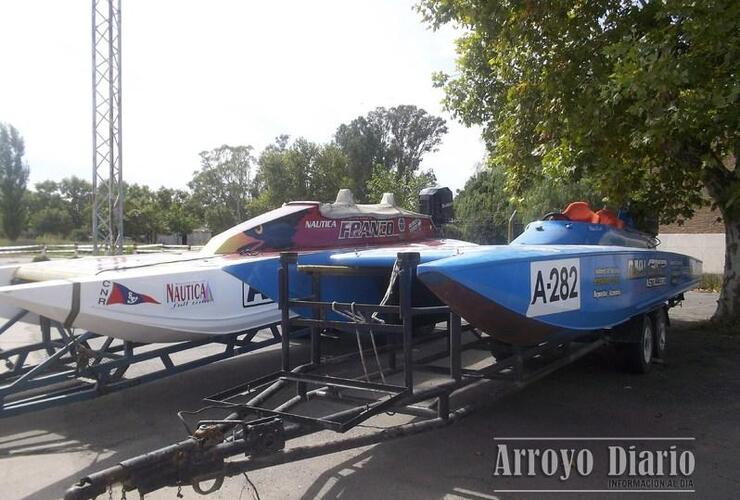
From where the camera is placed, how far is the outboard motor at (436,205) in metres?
11.6

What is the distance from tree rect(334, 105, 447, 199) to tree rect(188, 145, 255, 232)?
29.2 feet

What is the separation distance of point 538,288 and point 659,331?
3819mm

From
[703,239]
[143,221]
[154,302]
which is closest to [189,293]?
[154,302]

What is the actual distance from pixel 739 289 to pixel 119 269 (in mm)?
9246

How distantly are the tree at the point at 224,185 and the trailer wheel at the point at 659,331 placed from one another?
45406mm

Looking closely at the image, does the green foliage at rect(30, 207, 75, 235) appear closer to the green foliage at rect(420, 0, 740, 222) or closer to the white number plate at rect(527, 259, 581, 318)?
the green foliage at rect(420, 0, 740, 222)

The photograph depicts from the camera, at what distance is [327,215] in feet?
29.3

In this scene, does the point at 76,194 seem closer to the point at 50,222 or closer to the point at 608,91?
the point at 50,222

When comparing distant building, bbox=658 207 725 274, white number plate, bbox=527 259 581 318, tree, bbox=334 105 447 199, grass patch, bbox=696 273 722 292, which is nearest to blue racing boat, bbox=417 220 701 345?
white number plate, bbox=527 259 581 318

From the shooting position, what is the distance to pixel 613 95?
7930 millimetres

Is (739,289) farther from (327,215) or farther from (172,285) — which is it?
(172,285)

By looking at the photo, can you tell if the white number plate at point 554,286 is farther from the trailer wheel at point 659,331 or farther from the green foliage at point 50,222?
the green foliage at point 50,222

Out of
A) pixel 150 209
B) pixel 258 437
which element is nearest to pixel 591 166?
pixel 258 437

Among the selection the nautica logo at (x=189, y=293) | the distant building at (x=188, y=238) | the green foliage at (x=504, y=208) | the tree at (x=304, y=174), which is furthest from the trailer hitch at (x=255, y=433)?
the distant building at (x=188, y=238)
